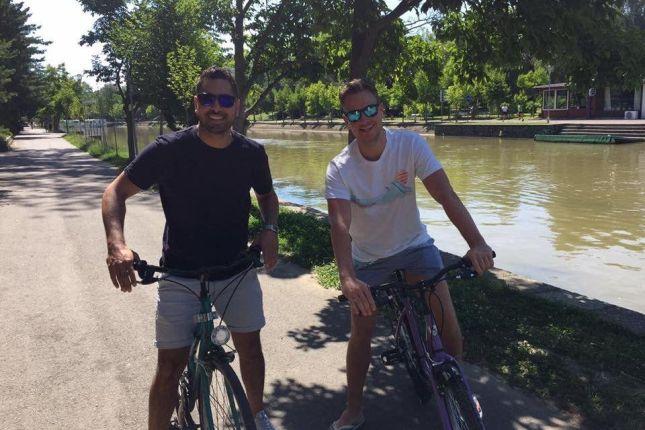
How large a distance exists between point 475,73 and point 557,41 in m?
2.30

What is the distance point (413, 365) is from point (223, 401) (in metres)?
1.15

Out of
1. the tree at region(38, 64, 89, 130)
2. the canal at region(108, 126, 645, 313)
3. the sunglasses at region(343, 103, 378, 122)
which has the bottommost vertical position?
the canal at region(108, 126, 645, 313)

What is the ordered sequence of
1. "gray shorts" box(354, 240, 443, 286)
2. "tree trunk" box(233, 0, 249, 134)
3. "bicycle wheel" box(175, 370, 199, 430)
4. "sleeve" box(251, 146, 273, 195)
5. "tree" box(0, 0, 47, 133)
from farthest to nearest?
"tree" box(0, 0, 47, 133)
"tree trunk" box(233, 0, 249, 134)
"gray shorts" box(354, 240, 443, 286)
"sleeve" box(251, 146, 273, 195)
"bicycle wheel" box(175, 370, 199, 430)

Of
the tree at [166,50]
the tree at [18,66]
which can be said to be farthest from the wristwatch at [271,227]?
the tree at [18,66]

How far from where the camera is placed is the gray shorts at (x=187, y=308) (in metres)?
2.62

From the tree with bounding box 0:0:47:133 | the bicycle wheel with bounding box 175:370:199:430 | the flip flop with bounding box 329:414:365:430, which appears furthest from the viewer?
the tree with bounding box 0:0:47:133

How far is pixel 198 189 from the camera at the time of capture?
2631 mm

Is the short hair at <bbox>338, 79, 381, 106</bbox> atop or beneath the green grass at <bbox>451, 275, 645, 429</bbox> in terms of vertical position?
atop

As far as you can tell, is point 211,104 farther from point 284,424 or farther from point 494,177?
point 494,177

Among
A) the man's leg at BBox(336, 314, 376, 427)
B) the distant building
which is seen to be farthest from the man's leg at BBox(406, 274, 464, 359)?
the distant building

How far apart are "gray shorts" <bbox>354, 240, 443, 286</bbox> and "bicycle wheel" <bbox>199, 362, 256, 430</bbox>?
3.23ft

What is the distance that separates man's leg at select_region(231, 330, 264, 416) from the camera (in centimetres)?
284

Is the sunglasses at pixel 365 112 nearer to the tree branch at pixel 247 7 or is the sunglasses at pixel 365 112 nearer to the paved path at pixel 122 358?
the paved path at pixel 122 358

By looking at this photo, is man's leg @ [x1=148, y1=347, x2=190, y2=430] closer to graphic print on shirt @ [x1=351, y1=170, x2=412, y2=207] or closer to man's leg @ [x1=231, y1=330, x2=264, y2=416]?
man's leg @ [x1=231, y1=330, x2=264, y2=416]
